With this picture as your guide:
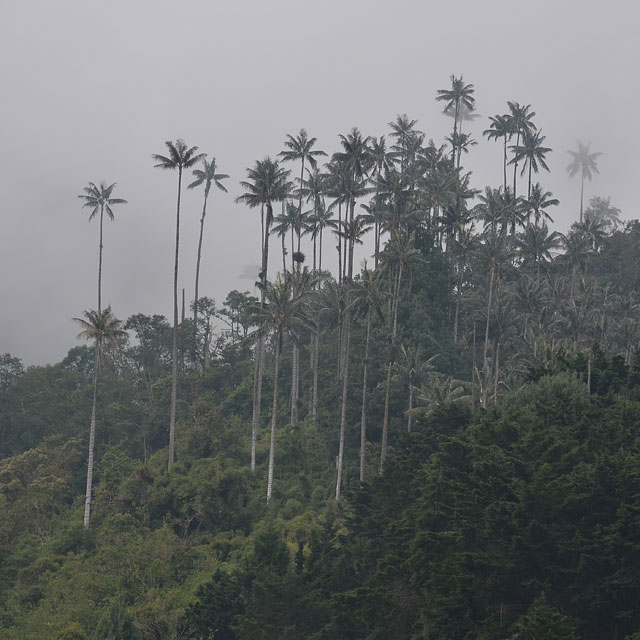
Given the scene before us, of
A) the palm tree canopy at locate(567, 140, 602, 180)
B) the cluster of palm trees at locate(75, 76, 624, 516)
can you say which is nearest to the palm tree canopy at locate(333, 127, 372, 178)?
the cluster of palm trees at locate(75, 76, 624, 516)

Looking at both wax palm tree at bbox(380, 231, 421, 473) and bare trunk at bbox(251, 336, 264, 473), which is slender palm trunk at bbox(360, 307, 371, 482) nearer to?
wax palm tree at bbox(380, 231, 421, 473)

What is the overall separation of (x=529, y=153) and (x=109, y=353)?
6077cm

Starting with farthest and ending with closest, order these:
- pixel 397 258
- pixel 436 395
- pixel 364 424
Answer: pixel 397 258
pixel 364 424
pixel 436 395

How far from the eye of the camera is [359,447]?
248 ft

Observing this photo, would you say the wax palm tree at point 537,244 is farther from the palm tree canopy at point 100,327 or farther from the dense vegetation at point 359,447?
the palm tree canopy at point 100,327

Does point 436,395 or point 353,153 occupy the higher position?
point 353,153

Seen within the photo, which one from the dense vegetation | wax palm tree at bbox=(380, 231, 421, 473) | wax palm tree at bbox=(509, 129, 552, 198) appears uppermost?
wax palm tree at bbox=(509, 129, 552, 198)

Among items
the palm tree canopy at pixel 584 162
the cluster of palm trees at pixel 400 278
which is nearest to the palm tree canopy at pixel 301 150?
the cluster of palm trees at pixel 400 278

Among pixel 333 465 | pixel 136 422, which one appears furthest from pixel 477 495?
pixel 136 422

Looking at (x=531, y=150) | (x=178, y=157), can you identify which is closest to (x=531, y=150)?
(x=531, y=150)

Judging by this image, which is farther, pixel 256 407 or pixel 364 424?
pixel 256 407

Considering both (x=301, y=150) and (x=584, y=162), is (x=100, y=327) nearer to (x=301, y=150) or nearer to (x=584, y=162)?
(x=301, y=150)

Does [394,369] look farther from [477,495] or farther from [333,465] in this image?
[477,495]

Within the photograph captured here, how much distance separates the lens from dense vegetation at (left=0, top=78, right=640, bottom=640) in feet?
124
